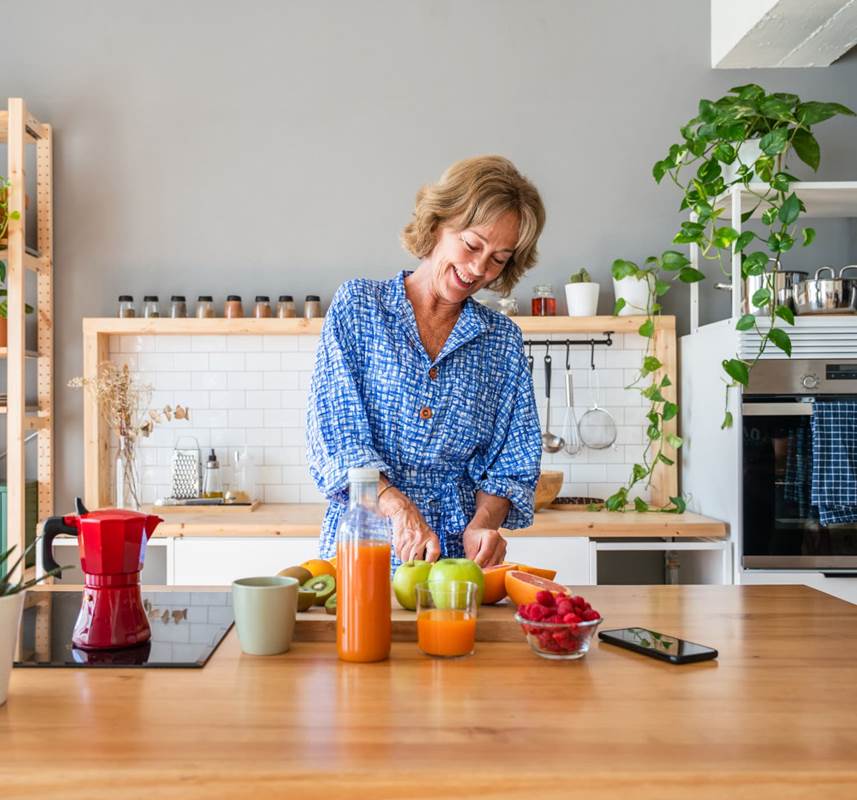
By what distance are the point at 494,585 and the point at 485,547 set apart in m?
0.24

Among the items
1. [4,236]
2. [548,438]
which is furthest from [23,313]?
[548,438]

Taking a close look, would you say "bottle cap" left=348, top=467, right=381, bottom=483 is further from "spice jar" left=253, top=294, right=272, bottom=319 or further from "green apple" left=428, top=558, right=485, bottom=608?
"spice jar" left=253, top=294, right=272, bottom=319

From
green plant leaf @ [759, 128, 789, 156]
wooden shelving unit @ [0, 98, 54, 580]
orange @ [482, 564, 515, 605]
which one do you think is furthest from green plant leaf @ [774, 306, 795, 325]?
wooden shelving unit @ [0, 98, 54, 580]

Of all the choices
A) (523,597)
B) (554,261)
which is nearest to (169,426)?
(554,261)

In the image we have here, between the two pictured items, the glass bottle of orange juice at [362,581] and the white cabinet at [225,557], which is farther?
the white cabinet at [225,557]

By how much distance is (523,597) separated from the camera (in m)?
1.61

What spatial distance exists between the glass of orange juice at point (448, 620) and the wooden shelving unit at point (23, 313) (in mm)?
2809

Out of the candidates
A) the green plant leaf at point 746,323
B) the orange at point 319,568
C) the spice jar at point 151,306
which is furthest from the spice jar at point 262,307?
the orange at point 319,568

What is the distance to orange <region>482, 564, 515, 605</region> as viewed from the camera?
5.56ft

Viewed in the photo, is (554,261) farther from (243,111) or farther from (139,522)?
(139,522)

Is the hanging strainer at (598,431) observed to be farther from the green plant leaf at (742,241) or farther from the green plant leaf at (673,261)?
the green plant leaf at (742,241)

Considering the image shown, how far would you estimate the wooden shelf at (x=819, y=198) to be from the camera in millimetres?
3479

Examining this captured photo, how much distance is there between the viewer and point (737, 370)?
323cm

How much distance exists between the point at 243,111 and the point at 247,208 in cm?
44
